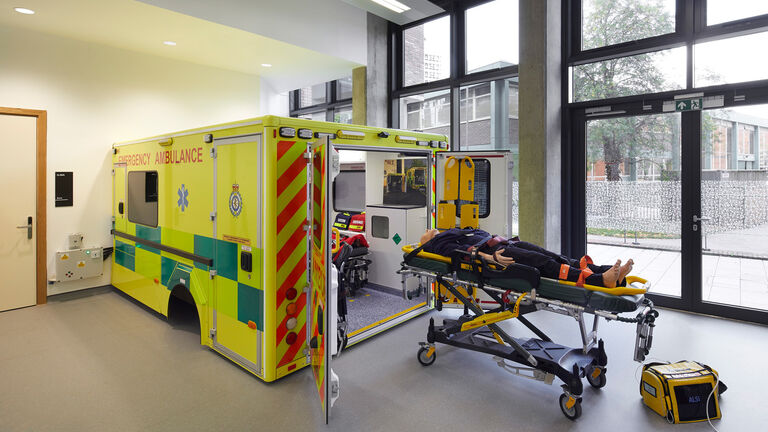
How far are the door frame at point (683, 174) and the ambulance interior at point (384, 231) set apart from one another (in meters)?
1.83

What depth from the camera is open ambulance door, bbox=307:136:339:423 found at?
256 centimetres

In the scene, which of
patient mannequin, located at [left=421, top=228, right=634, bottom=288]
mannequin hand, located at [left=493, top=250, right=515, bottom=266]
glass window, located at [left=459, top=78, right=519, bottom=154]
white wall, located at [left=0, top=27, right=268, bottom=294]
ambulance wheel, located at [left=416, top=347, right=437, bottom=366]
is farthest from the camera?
glass window, located at [left=459, top=78, right=519, bottom=154]

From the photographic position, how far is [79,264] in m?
5.18

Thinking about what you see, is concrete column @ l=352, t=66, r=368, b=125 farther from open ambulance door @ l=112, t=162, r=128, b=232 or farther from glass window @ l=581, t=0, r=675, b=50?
open ambulance door @ l=112, t=162, r=128, b=232

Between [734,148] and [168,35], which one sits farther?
[168,35]

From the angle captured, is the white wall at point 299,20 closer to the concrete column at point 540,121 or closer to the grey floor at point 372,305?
the concrete column at point 540,121

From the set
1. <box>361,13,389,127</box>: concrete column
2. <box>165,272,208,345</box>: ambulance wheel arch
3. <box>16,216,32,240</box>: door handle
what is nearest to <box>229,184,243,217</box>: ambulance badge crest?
<box>165,272,208,345</box>: ambulance wheel arch

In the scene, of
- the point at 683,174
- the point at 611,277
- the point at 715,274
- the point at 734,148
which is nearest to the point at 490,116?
the point at 683,174

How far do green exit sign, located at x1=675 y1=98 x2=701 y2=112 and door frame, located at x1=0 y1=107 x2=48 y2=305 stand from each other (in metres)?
7.11

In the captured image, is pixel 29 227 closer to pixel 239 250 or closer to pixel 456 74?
pixel 239 250

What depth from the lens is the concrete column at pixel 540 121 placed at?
495 cm

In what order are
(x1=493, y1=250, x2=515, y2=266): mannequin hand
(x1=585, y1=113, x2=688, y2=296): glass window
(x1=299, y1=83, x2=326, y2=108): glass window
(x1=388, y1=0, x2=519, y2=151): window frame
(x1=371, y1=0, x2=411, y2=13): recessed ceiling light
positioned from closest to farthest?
(x1=493, y1=250, x2=515, y2=266): mannequin hand < (x1=585, y1=113, x2=688, y2=296): glass window < (x1=371, y1=0, x2=411, y2=13): recessed ceiling light < (x1=388, y1=0, x2=519, y2=151): window frame < (x1=299, y1=83, x2=326, y2=108): glass window

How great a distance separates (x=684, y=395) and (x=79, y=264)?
20.1 feet

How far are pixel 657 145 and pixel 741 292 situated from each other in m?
1.73
